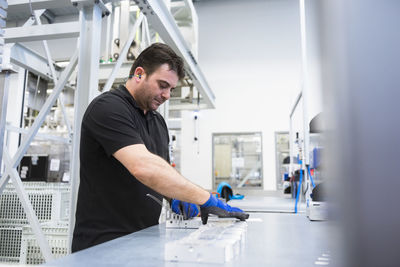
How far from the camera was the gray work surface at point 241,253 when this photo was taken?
1.99ft

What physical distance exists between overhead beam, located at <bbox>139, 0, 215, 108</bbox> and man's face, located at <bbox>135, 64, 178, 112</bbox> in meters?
0.42

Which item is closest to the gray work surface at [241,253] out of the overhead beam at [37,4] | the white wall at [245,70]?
the overhead beam at [37,4]

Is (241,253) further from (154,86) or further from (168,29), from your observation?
(168,29)

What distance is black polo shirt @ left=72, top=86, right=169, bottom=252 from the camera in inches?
41.2

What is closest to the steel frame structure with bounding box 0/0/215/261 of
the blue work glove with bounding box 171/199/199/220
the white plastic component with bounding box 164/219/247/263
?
the blue work glove with bounding box 171/199/199/220

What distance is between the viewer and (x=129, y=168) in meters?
0.94

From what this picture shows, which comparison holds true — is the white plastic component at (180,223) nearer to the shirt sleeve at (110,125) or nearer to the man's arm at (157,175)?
the man's arm at (157,175)

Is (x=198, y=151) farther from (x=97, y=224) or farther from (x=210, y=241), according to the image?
(x=210, y=241)

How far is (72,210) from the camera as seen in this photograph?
1284mm

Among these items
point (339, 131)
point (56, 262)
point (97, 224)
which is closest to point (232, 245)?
point (56, 262)

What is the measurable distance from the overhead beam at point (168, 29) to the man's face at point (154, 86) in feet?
1.37

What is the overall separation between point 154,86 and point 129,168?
0.50m

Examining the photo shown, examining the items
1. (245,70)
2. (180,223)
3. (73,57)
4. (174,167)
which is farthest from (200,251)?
(245,70)

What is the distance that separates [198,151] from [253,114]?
1345 millimetres
